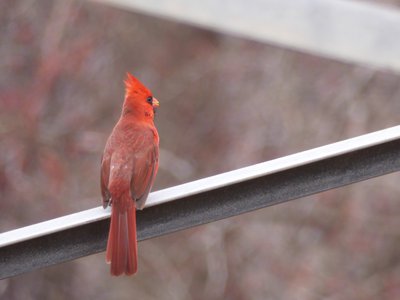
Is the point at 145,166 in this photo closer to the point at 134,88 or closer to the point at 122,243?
the point at 134,88

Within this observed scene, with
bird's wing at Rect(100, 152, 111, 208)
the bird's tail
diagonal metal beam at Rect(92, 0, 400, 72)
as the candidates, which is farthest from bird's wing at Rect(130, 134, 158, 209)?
diagonal metal beam at Rect(92, 0, 400, 72)

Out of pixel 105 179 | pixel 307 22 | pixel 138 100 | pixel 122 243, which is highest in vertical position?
pixel 307 22

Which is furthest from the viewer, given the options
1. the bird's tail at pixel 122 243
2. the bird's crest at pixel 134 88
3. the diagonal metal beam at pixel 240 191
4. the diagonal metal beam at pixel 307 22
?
the diagonal metal beam at pixel 307 22

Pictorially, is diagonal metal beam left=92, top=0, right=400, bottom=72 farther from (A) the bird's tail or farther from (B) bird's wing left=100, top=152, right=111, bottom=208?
(A) the bird's tail

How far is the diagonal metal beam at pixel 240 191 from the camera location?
2404 mm

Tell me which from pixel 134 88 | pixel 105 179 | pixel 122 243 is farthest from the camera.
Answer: pixel 134 88

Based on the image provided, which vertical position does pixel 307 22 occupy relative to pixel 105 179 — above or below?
above

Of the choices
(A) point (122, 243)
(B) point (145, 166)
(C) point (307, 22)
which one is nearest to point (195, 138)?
(C) point (307, 22)

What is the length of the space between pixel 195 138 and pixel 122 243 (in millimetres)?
5441

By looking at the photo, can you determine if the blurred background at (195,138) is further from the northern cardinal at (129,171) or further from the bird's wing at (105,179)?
the bird's wing at (105,179)

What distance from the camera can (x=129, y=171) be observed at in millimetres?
3729

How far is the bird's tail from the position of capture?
9.59 feet

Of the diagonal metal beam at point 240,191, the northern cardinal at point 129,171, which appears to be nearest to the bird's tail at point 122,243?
the northern cardinal at point 129,171

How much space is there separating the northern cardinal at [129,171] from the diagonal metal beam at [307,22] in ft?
6.09
